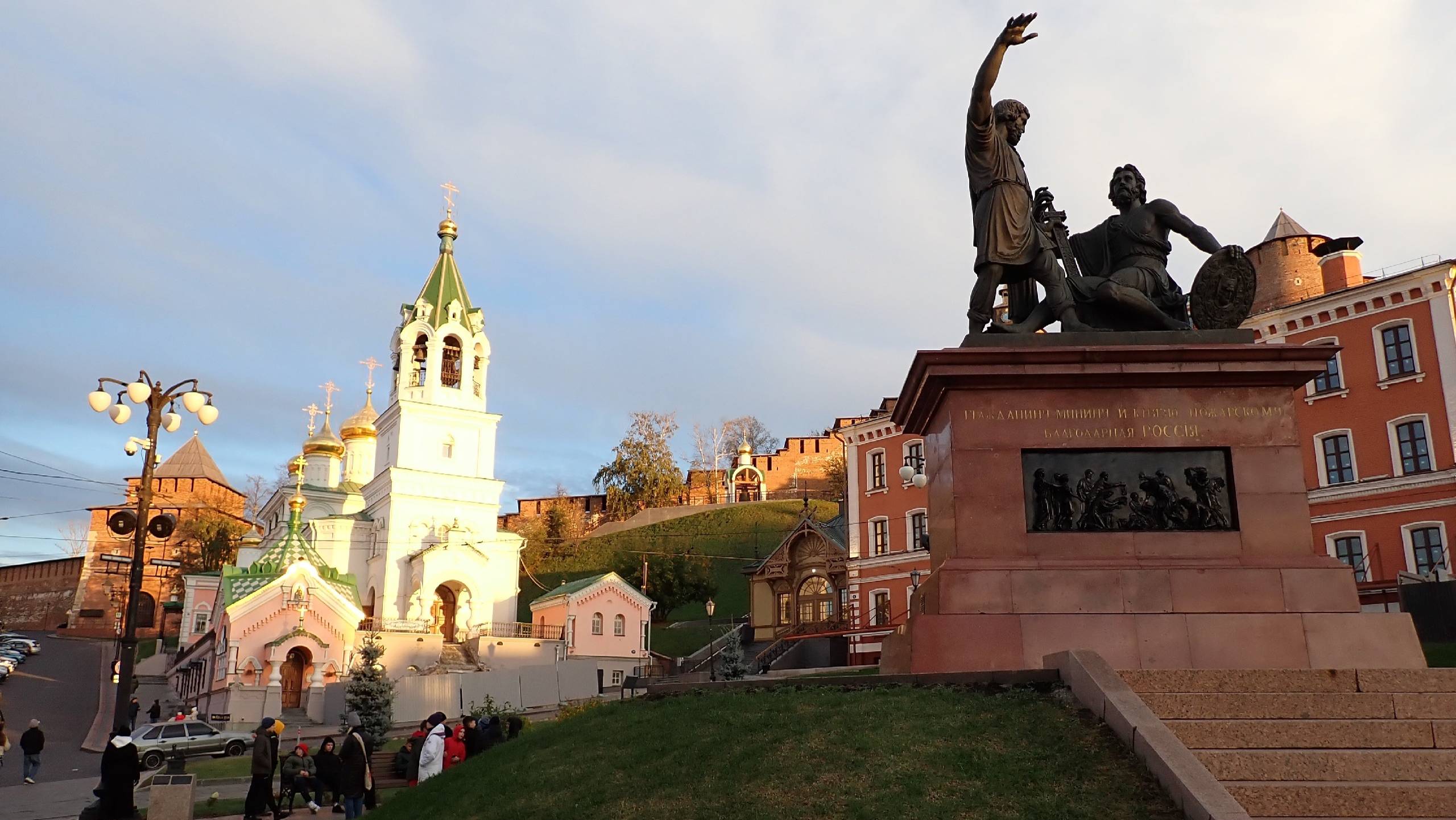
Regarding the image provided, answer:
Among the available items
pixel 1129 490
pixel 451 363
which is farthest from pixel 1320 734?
pixel 451 363

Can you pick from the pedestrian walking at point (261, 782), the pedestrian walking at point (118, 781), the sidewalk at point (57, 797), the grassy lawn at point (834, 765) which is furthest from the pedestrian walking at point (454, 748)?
the sidewalk at point (57, 797)

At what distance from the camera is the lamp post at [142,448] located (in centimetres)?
1973

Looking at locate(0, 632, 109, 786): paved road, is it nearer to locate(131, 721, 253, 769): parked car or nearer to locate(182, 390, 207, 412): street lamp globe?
locate(131, 721, 253, 769): parked car

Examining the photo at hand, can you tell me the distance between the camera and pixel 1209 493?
41.3ft

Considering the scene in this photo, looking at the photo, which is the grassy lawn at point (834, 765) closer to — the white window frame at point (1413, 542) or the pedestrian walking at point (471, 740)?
the pedestrian walking at point (471, 740)

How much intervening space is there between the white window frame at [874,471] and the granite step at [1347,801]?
135 ft

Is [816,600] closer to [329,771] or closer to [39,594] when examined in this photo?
[329,771]

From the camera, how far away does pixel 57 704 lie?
5088cm

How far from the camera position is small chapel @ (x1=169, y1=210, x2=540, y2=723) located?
155 feet

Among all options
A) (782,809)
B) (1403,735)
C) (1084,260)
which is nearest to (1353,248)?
(1084,260)

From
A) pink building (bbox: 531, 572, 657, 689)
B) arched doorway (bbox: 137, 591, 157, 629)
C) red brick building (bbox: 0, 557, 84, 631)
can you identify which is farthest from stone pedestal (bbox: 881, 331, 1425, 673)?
red brick building (bbox: 0, 557, 84, 631)

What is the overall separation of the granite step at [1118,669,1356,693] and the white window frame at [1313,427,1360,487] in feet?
95.1

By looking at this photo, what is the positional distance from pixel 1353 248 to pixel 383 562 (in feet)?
149

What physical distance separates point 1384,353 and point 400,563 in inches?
1727
